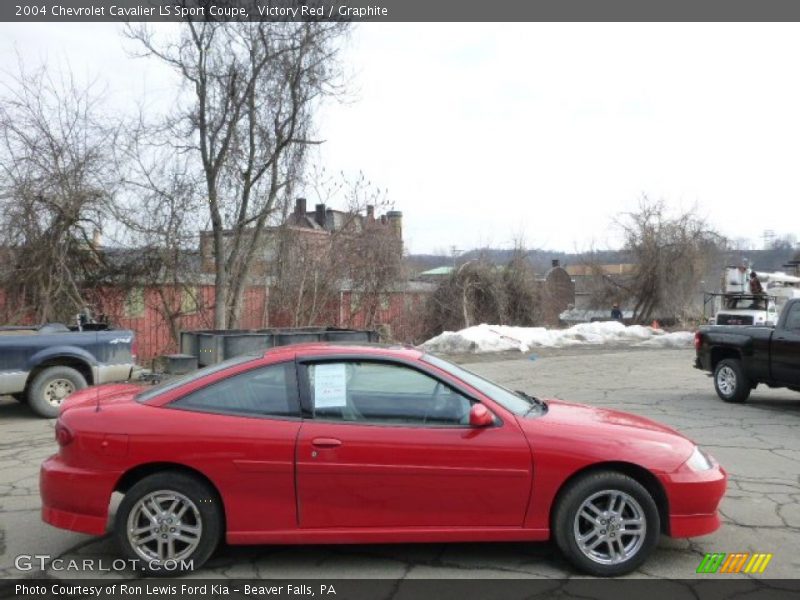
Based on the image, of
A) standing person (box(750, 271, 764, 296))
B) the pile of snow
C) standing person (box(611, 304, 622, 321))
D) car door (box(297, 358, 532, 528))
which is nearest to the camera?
car door (box(297, 358, 532, 528))

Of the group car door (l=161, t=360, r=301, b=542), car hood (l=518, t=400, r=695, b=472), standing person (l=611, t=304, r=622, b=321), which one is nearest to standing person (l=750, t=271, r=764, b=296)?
standing person (l=611, t=304, r=622, b=321)

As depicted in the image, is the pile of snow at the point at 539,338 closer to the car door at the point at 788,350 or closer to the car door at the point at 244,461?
the car door at the point at 788,350

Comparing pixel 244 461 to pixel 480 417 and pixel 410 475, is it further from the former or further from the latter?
pixel 480 417

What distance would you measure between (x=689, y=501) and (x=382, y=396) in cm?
203

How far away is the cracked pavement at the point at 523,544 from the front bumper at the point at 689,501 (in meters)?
0.28

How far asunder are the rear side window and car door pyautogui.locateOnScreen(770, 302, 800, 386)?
8450 millimetres

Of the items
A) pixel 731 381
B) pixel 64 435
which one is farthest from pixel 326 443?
pixel 731 381

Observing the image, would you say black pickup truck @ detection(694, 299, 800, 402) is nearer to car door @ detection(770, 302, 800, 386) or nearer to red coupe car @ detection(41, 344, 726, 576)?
car door @ detection(770, 302, 800, 386)

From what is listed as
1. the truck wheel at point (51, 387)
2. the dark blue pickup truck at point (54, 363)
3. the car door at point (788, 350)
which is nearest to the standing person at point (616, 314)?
the car door at point (788, 350)

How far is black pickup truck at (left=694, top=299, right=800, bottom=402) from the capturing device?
32.9 ft

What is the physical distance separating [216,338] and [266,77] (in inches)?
359

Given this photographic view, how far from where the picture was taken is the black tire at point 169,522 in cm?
412

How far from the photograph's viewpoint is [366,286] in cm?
2383

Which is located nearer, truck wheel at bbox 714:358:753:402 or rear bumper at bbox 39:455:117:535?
rear bumper at bbox 39:455:117:535
